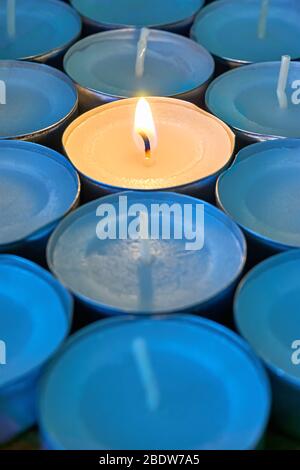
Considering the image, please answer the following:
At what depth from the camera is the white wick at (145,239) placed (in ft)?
2.92

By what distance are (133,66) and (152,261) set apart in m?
0.48

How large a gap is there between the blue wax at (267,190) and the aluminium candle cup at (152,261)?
0.15 ft

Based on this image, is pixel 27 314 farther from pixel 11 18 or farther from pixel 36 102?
pixel 11 18

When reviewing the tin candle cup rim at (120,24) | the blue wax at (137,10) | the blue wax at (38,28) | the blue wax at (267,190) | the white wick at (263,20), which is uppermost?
the white wick at (263,20)

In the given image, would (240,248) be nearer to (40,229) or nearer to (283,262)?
(283,262)

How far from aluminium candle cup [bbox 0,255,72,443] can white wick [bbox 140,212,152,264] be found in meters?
0.12

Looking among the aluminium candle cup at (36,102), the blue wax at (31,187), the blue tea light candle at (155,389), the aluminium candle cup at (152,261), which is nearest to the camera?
the blue tea light candle at (155,389)

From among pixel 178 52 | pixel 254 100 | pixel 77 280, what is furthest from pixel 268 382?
pixel 178 52

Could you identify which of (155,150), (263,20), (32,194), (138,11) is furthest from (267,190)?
(138,11)

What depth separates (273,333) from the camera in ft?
2.77

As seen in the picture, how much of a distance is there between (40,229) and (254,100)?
0.47 metres

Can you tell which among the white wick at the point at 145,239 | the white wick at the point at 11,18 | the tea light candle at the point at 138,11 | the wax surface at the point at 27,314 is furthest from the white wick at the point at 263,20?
the wax surface at the point at 27,314

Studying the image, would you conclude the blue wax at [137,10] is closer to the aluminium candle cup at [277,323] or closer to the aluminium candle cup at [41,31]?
the aluminium candle cup at [41,31]
